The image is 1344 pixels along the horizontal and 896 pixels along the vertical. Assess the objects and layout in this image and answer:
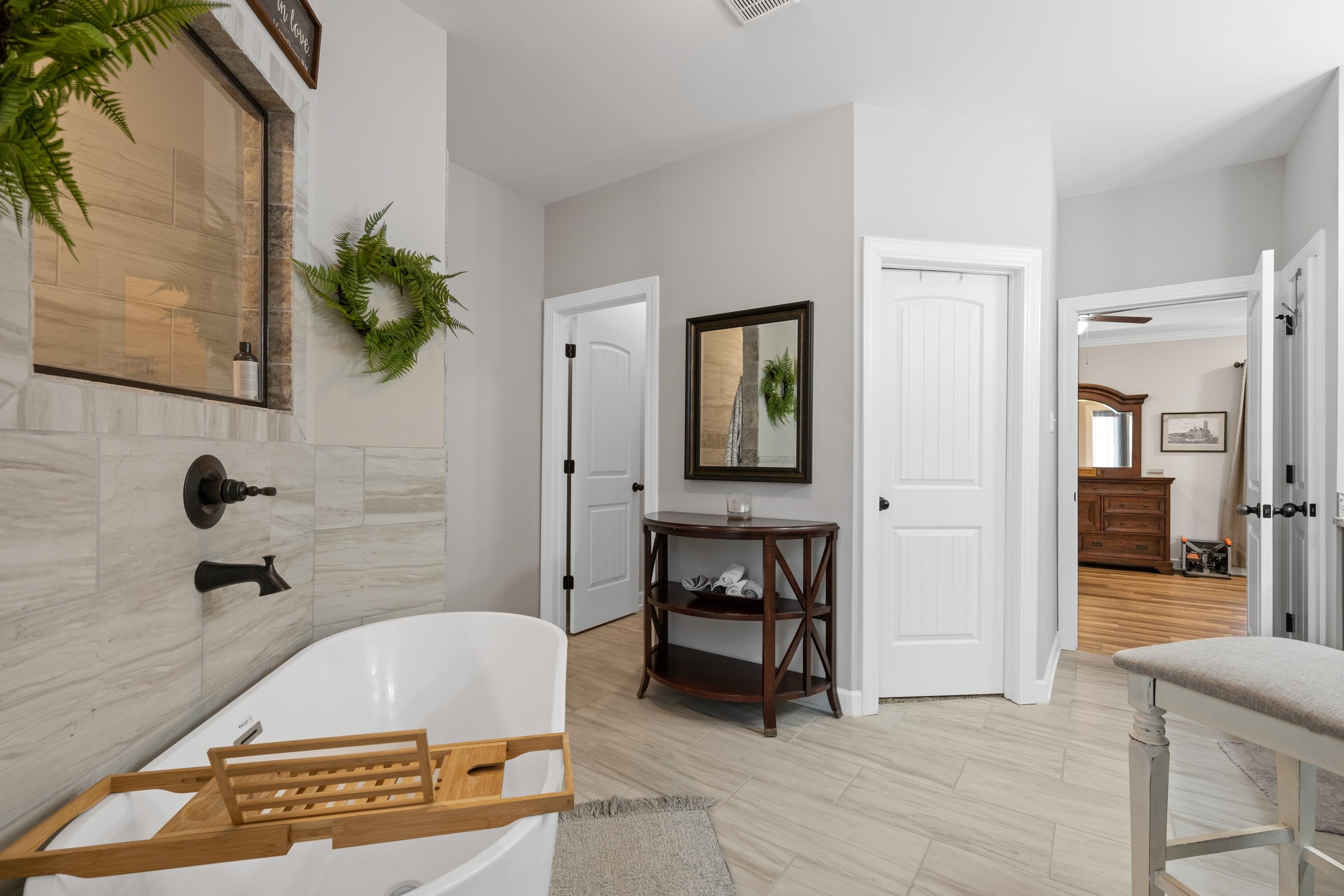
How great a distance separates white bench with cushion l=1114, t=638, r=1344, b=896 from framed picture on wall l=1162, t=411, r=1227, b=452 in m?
6.07

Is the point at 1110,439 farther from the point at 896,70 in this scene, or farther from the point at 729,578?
the point at 729,578

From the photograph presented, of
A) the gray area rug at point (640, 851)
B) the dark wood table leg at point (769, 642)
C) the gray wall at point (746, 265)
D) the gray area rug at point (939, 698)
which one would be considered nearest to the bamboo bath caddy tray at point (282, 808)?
the gray area rug at point (640, 851)

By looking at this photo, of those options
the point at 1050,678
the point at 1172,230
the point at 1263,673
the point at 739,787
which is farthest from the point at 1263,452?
the point at 739,787

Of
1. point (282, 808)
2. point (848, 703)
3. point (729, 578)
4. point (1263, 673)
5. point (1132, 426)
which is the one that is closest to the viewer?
point (282, 808)

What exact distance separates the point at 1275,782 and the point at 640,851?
86.2 inches

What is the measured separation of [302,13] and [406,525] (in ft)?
4.91

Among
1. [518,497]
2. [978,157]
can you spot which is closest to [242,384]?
[518,497]

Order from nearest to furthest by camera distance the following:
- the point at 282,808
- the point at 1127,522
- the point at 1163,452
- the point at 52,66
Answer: the point at 52,66
the point at 282,808
the point at 1127,522
the point at 1163,452

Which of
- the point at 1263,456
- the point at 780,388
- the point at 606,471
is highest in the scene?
the point at 780,388

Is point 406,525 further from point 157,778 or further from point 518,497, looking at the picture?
point 518,497

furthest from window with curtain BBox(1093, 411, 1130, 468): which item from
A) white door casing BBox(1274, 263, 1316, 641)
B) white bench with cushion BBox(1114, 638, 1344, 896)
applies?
white bench with cushion BBox(1114, 638, 1344, 896)

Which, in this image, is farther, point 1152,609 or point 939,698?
point 1152,609

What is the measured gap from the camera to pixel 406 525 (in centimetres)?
206

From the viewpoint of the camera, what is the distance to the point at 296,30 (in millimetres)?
1695
